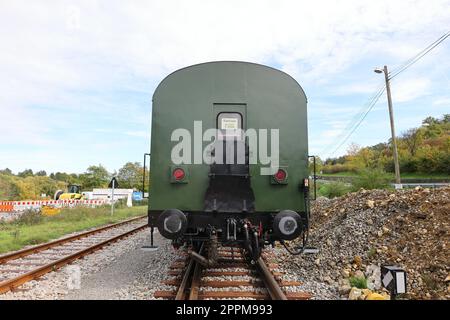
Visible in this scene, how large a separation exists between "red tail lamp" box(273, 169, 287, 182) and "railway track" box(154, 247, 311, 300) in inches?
54.5

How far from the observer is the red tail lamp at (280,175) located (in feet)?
18.5

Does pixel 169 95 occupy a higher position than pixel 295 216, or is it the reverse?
pixel 169 95

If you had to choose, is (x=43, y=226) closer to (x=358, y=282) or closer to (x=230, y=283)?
(x=230, y=283)

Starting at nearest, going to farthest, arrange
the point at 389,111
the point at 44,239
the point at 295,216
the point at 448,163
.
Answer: the point at 295,216
the point at 44,239
the point at 389,111
the point at 448,163

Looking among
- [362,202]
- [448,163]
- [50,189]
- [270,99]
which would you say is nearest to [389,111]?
[362,202]

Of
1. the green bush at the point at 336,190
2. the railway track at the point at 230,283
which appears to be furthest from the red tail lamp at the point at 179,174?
the green bush at the point at 336,190

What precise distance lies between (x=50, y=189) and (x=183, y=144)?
84606 mm

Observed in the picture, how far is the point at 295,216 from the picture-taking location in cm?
536

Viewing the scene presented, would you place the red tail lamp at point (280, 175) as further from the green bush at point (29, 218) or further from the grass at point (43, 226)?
the green bush at point (29, 218)

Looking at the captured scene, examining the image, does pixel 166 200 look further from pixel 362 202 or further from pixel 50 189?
pixel 50 189

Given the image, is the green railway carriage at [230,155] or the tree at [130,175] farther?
the tree at [130,175]

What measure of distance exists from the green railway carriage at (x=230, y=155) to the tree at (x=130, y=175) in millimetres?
69901

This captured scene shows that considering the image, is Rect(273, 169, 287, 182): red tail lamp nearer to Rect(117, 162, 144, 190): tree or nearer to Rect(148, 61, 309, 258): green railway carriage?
Rect(148, 61, 309, 258): green railway carriage
